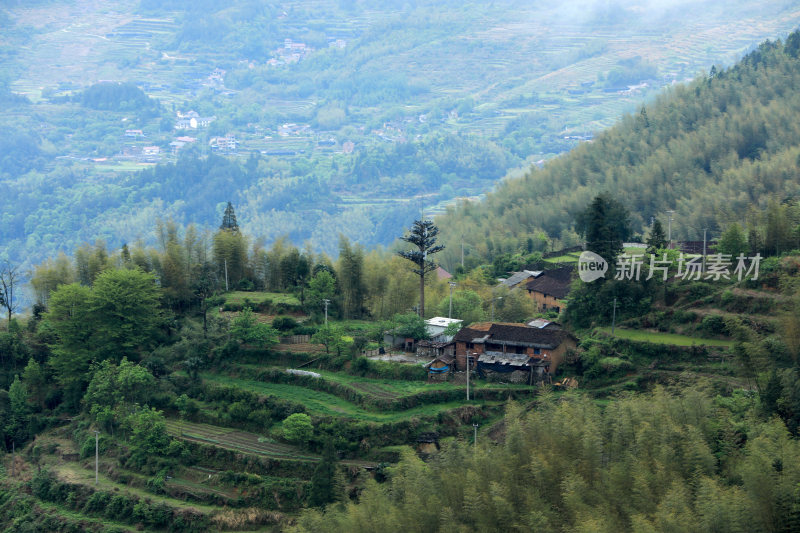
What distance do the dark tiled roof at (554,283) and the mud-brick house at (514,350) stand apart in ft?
33.2

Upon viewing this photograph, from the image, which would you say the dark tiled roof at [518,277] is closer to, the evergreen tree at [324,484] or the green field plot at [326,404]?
the green field plot at [326,404]

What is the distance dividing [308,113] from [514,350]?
14863cm

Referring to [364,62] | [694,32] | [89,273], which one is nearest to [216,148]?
[364,62]

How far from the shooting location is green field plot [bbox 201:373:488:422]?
1195 inches

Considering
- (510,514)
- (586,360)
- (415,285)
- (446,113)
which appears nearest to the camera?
(510,514)

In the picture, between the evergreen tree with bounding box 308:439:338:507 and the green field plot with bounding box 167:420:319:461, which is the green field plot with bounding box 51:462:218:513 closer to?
the green field plot with bounding box 167:420:319:461

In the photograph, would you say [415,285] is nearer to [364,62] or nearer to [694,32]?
[694,32]

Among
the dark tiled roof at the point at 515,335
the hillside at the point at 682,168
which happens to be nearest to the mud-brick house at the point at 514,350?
the dark tiled roof at the point at 515,335

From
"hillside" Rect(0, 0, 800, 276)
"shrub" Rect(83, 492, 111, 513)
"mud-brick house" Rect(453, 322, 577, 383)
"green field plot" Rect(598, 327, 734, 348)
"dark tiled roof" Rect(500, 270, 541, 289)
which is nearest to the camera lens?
"shrub" Rect(83, 492, 111, 513)

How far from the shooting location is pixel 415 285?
4228 cm

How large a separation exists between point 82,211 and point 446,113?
7613 centimetres

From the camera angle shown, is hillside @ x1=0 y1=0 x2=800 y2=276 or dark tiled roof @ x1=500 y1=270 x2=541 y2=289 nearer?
dark tiled roof @ x1=500 y1=270 x2=541 y2=289

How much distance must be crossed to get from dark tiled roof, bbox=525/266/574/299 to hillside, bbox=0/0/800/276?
226 ft

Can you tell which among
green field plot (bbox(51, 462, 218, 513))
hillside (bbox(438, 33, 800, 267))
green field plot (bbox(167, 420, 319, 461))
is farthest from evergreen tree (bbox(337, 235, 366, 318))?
hillside (bbox(438, 33, 800, 267))
